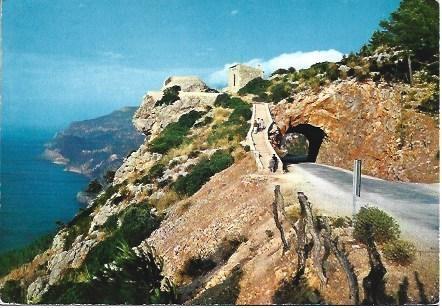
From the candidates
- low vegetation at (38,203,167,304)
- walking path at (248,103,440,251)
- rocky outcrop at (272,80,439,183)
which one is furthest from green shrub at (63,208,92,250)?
→ rocky outcrop at (272,80,439,183)

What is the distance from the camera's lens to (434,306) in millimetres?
9289

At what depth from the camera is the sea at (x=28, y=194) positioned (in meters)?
12.6

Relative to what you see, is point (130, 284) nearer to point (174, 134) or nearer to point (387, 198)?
point (387, 198)

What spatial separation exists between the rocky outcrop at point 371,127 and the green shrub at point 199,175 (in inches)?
112

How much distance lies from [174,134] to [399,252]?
46.3ft

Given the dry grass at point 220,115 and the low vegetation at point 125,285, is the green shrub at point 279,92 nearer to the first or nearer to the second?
the dry grass at point 220,115

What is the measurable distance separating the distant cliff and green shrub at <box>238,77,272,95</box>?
633cm

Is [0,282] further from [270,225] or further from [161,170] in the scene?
[161,170]

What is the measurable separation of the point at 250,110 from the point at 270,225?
1014cm

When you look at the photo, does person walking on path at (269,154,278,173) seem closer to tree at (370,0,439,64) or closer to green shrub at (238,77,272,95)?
tree at (370,0,439,64)

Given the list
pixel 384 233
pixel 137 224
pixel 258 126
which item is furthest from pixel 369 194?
pixel 258 126

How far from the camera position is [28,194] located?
50.1ft

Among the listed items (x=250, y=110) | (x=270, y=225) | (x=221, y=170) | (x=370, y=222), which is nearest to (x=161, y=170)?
→ (x=221, y=170)

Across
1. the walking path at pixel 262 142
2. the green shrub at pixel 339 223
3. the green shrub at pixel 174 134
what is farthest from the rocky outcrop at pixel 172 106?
the green shrub at pixel 339 223
